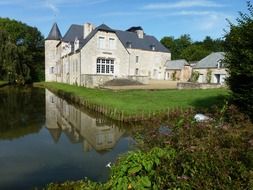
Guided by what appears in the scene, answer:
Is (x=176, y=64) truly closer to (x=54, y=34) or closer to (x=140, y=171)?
(x=54, y=34)

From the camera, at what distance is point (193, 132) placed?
524 cm

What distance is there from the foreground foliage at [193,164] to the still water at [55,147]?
3088 millimetres

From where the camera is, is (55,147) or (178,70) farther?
(178,70)

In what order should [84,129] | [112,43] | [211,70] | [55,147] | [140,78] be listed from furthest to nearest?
[211,70] < [140,78] < [112,43] < [84,129] < [55,147]

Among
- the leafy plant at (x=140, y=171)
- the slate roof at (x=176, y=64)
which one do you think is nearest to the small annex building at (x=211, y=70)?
the slate roof at (x=176, y=64)

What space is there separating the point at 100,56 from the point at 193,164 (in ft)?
113

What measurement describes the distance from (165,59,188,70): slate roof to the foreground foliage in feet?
158

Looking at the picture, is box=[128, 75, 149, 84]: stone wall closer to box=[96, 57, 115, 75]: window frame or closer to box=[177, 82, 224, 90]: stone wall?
box=[96, 57, 115, 75]: window frame

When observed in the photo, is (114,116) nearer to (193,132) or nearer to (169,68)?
(193,132)

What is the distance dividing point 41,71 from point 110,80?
83.1 ft

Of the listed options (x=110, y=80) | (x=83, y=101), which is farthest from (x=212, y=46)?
(x=83, y=101)

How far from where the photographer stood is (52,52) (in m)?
51.4

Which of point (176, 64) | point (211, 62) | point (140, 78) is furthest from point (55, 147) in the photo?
point (176, 64)

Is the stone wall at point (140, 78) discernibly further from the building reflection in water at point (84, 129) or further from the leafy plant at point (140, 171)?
the leafy plant at point (140, 171)
